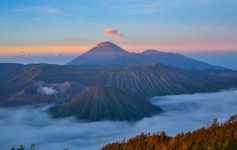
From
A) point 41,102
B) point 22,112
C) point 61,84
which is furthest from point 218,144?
point 61,84

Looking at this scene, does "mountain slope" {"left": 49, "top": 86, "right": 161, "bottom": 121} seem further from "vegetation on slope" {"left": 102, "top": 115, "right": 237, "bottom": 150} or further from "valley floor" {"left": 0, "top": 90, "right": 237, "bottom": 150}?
"vegetation on slope" {"left": 102, "top": 115, "right": 237, "bottom": 150}

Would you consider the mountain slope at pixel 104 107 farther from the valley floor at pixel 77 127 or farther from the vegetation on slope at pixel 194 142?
the vegetation on slope at pixel 194 142

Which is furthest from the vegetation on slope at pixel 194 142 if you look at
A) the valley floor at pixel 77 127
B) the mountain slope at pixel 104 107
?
the mountain slope at pixel 104 107

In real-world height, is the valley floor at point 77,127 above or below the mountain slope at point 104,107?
below

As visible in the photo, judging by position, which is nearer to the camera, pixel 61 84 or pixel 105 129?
pixel 105 129

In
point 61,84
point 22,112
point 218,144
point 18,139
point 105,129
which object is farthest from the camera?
point 61,84

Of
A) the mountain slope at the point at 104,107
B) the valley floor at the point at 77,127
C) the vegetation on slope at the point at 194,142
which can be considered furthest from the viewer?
the mountain slope at the point at 104,107

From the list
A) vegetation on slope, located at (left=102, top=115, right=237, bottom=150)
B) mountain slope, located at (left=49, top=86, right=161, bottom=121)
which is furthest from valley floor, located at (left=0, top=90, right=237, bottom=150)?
vegetation on slope, located at (left=102, top=115, right=237, bottom=150)

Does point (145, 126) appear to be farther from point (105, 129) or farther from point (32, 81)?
point (32, 81)

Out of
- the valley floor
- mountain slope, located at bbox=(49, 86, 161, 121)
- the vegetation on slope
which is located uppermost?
the vegetation on slope
